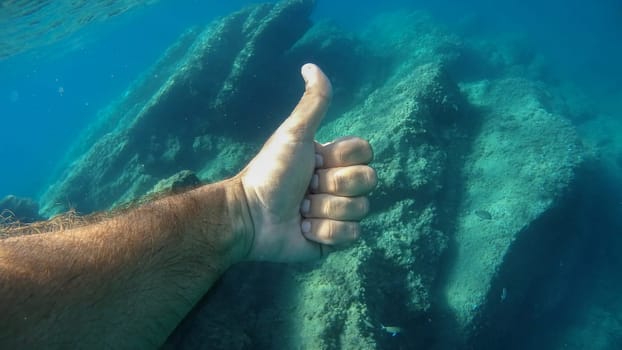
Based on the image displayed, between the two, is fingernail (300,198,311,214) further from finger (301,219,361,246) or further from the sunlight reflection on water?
the sunlight reflection on water

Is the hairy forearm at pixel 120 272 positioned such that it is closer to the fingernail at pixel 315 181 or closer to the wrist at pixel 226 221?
the wrist at pixel 226 221

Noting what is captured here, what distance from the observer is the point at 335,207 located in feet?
7.23

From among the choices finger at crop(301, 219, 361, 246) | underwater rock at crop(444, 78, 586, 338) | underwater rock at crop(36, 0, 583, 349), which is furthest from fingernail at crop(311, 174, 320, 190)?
underwater rock at crop(444, 78, 586, 338)

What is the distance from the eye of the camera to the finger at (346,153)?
225cm

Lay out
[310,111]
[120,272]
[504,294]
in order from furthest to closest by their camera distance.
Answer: [504,294], [310,111], [120,272]

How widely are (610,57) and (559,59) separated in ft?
14.2

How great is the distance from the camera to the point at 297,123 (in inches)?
85.0

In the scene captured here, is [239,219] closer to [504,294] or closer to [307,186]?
[307,186]

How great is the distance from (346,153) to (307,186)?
337mm

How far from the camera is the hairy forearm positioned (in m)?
1.36

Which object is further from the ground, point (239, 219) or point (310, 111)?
point (310, 111)

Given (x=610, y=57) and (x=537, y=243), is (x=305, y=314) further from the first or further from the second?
(x=610, y=57)

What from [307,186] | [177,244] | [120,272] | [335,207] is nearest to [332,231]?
[335,207]

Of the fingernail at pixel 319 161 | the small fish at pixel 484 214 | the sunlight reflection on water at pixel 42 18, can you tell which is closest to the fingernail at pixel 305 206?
the fingernail at pixel 319 161
